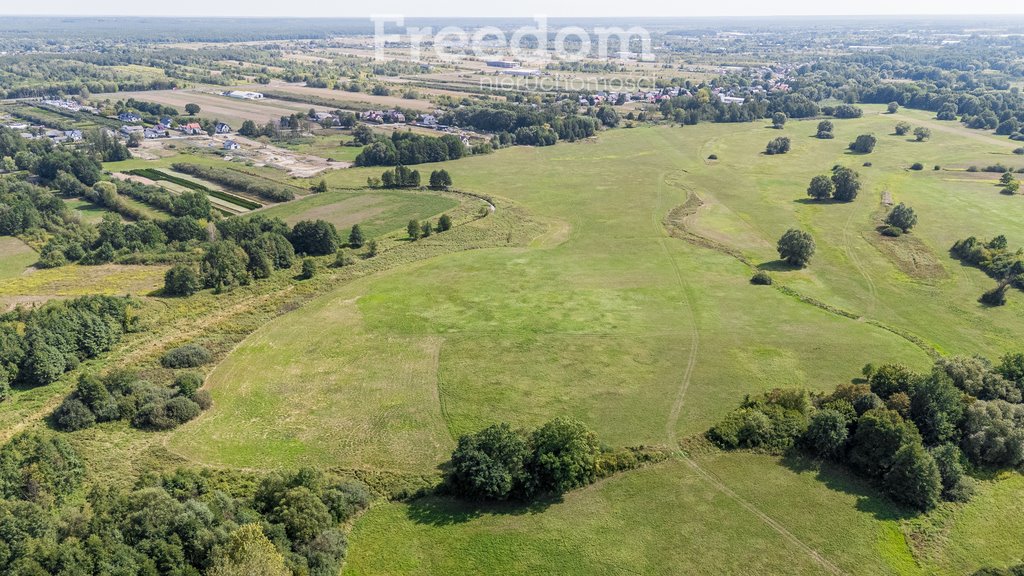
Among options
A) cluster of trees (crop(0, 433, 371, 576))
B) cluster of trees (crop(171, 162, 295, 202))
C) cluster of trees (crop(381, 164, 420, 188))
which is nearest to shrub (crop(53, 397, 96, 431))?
cluster of trees (crop(0, 433, 371, 576))

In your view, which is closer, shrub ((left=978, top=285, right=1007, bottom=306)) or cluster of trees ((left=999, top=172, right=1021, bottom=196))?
shrub ((left=978, top=285, right=1007, bottom=306))

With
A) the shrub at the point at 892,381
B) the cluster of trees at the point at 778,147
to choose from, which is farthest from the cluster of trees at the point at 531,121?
the shrub at the point at 892,381

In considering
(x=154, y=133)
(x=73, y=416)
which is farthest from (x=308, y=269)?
(x=154, y=133)

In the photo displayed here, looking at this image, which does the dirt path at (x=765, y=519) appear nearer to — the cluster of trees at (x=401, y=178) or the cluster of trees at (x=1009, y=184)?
the cluster of trees at (x=401, y=178)

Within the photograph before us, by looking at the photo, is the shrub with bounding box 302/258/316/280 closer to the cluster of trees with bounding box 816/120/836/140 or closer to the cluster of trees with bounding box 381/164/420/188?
the cluster of trees with bounding box 381/164/420/188

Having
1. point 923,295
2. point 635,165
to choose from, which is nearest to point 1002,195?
point 923,295

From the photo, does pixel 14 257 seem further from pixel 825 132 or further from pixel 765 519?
pixel 825 132
